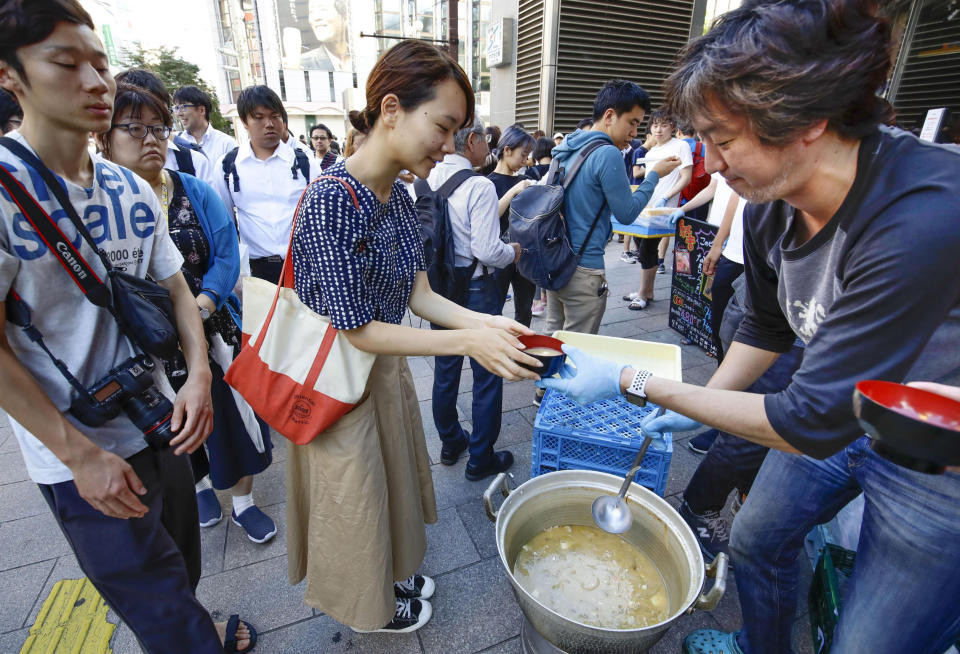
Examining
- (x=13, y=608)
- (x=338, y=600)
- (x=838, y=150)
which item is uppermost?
(x=838, y=150)

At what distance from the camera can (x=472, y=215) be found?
8.45 feet

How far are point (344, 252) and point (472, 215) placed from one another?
1.38 metres

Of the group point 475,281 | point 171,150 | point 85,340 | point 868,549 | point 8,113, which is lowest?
point 868,549

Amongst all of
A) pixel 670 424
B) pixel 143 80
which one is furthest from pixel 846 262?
pixel 143 80

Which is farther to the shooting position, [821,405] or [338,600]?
[338,600]

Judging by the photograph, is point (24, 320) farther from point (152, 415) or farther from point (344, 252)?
point (344, 252)

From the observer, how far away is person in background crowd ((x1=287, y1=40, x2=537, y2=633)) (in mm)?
1351

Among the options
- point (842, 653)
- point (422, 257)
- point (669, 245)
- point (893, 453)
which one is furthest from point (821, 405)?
point (669, 245)

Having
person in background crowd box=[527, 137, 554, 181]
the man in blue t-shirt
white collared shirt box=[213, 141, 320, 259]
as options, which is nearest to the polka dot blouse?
the man in blue t-shirt

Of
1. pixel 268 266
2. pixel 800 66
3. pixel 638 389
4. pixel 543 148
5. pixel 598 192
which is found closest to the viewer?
pixel 800 66

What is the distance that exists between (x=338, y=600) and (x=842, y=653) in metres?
1.63

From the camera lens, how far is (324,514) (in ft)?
5.32

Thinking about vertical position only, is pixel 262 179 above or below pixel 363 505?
above

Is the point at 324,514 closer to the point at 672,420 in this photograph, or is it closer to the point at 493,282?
the point at 672,420
